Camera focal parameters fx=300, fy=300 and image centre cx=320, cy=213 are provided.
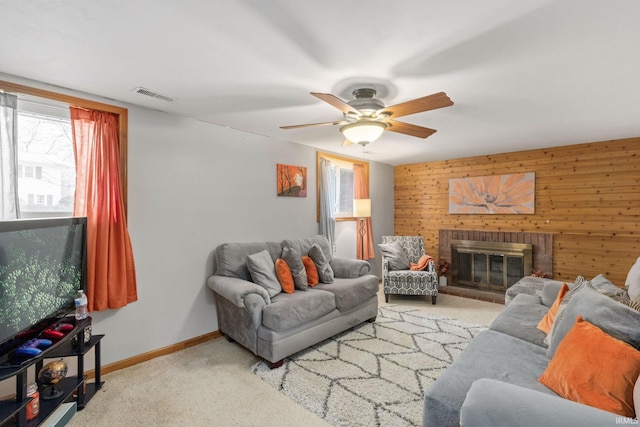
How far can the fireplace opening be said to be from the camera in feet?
15.5

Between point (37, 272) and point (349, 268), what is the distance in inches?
114

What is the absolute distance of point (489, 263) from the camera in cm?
502

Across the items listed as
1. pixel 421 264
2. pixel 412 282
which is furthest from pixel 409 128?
pixel 421 264

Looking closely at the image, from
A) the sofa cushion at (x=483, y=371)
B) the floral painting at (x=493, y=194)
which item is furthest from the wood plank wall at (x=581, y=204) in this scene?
the sofa cushion at (x=483, y=371)

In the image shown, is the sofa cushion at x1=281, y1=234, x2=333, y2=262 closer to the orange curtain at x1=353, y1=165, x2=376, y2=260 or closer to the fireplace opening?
the orange curtain at x1=353, y1=165, x2=376, y2=260

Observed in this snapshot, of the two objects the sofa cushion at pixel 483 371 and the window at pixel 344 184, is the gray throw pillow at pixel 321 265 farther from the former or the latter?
the sofa cushion at pixel 483 371

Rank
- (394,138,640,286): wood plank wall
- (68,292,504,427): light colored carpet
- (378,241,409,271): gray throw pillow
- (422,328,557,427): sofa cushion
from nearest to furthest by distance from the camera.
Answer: (422,328,557,427): sofa cushion → (68,292,504,427): light colored carpet → (394,138,640,286): wood plank wall → (378,241,409,271): gray throw pillow

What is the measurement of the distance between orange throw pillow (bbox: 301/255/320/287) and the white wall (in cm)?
66

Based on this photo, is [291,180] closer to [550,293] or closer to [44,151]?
[44,151]

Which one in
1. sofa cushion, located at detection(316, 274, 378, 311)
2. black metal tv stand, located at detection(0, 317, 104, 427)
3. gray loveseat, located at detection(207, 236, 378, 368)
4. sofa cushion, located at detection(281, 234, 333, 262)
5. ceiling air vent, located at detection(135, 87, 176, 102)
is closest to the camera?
black metal tv stand, located at detection(0, 317, 104, 427)

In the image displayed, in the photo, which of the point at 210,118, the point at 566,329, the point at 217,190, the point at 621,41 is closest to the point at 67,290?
the point at 217,190

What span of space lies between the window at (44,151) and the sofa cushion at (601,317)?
140 inches

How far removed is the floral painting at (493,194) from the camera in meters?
4.68

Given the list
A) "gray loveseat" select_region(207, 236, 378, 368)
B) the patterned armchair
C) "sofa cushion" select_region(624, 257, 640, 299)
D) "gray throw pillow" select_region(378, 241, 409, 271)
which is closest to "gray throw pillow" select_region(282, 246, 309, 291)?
"gray loveseat" select_region(207, 236, 378, 368)
